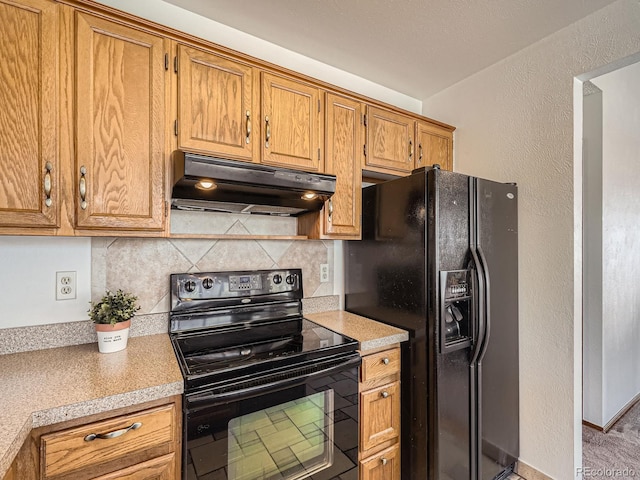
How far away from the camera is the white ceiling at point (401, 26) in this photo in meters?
1.63

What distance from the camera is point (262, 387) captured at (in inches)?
49.1

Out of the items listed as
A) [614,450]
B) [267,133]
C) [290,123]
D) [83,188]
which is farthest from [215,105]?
[614,450]

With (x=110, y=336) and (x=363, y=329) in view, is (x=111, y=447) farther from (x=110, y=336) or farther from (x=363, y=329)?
(x=363, y=329)

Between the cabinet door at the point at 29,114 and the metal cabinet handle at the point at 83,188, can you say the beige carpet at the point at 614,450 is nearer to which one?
the metal cabinet handle at the point at 83,188

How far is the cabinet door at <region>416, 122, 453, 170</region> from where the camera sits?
224cm

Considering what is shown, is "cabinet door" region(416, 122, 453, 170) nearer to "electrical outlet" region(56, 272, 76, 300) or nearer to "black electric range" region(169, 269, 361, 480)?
"black electric range" region(169, 269, 361, 480)

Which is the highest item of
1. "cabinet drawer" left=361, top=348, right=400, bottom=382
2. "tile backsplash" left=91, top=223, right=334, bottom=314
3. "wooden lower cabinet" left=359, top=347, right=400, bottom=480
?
"tile backsplash" left=91, top=223, right=334, bottom=314

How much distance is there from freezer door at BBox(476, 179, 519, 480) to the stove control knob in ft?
5.06

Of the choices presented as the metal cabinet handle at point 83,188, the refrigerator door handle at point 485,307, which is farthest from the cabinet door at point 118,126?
the refrigerator door handle at point 485,307

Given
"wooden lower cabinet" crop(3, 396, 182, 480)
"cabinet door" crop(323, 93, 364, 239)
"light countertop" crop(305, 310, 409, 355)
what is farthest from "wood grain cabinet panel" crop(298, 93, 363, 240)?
"wooden lower cabinet" crop(3, 396, 182, 480)

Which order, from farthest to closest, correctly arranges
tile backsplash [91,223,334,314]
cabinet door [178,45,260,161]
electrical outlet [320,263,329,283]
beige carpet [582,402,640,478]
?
electrical outlet [320,263,329,283], beige carpet [582,402,640,478], tile backsplash [91,223,334,314], cabinet door [178,45,260,161]

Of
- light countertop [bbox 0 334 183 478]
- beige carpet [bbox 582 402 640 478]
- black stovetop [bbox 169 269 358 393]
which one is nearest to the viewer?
light countertop [bbox 0 334 183 478]

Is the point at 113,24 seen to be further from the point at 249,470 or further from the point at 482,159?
the point at 482,159

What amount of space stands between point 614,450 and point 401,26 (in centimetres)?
301
